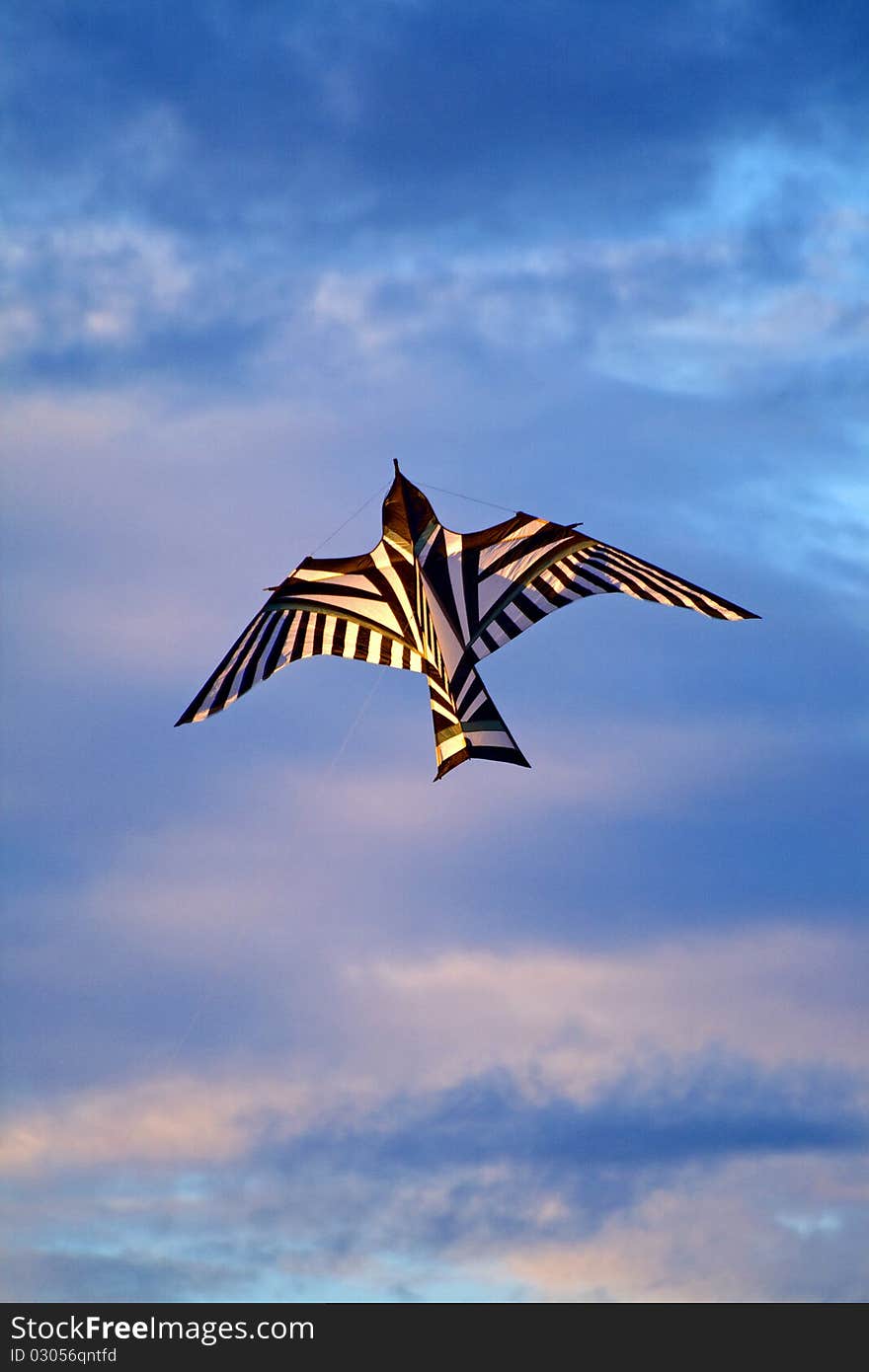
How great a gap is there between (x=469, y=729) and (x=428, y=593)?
289cm

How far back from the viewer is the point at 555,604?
27.0m

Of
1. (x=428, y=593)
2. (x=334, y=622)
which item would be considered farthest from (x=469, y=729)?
(x=334, y=622)

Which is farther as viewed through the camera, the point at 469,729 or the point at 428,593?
the point at 428,593

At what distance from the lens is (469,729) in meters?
24.5

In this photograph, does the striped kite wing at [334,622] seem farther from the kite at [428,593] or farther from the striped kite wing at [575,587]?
the striped kite wing at [575,587]

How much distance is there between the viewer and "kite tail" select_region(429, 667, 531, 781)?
24.4 meters

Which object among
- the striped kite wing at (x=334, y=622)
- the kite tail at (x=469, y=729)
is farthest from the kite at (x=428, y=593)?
the kite tail at (x=469, y=729)

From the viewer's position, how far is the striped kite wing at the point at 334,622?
25984 millimetres

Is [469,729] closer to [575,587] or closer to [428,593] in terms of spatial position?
[428,593]

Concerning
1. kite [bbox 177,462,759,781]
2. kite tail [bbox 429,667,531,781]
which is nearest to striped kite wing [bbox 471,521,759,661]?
kite [bbox 177,462,759,781]

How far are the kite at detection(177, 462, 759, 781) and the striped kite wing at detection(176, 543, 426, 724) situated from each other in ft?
0.05

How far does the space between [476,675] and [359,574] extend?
2.98 meters

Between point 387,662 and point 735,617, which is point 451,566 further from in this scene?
point 735,617
